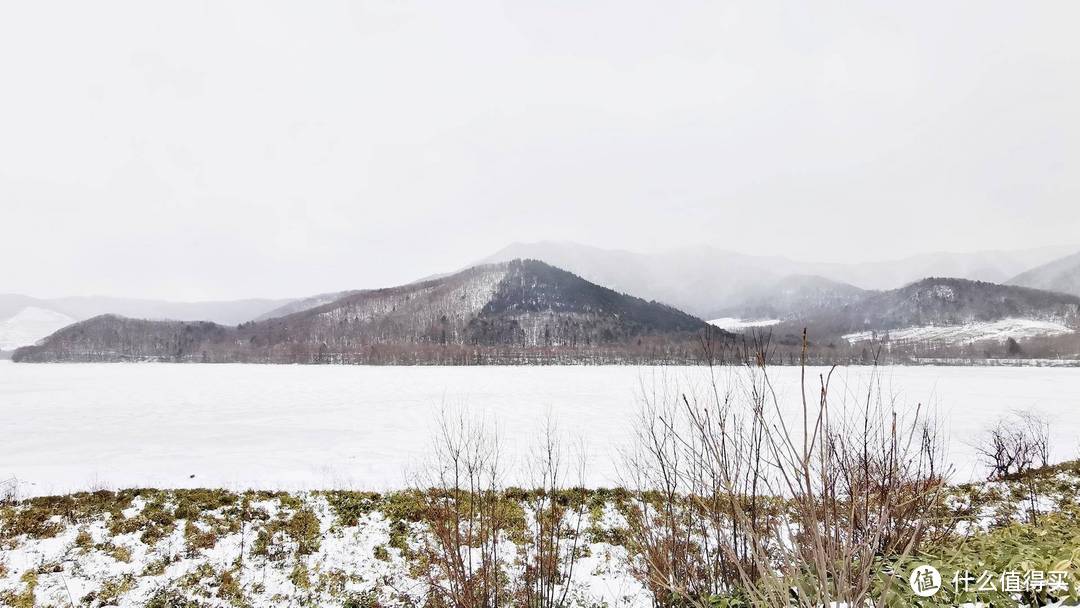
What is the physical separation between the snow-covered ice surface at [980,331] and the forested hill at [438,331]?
2350 inches

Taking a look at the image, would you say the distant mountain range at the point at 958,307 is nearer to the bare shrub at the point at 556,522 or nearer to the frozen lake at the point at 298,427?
the frozen lake at the point at 298,427

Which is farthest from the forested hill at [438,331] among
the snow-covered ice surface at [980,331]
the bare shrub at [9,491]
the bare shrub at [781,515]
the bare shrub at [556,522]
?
the bare shrub at [781,515]

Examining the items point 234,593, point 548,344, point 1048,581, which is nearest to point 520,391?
point 234,593

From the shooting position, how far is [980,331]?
13712cm

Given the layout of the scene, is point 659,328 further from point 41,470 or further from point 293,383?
point 41,470

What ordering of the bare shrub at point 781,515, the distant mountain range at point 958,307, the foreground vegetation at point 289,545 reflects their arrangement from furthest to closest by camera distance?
the distant mountain range at point 958,307 → the foreground vegetation at point 289,545 → the bare shrub at point 781,515

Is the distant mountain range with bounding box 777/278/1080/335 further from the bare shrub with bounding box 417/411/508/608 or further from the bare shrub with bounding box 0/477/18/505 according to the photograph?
the bare shrub with bounding box 0/477/18/505

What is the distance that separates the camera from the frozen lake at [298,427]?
13.1m

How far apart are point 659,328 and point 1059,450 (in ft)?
421

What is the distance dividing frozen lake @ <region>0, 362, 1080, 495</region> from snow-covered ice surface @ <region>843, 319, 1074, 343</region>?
111291 mm

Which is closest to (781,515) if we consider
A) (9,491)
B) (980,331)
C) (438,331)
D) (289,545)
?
(289,545)

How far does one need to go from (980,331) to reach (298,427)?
589 feet

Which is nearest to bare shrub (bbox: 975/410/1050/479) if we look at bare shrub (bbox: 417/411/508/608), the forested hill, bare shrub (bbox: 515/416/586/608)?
bare shrub (bbox: 515/416/586/608)

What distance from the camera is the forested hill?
10288 centimetres
